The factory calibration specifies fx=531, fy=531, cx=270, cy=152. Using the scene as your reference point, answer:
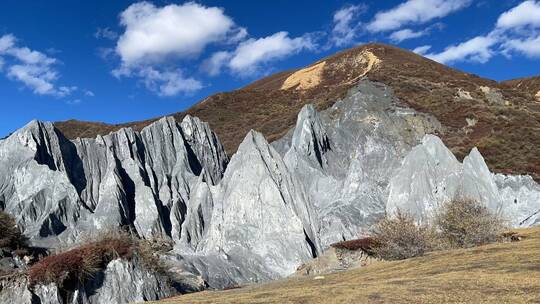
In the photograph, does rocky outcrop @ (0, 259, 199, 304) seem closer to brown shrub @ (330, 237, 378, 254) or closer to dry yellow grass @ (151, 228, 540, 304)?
dry yellow grass @ (151, 228, 540, 304)

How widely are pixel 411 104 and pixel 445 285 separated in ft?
236

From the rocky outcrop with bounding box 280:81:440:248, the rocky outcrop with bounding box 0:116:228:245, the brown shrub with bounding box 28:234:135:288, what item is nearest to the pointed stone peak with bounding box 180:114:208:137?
the rocky outcrop with bounding box 0:116:228:245

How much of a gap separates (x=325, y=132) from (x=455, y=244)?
1345 inches

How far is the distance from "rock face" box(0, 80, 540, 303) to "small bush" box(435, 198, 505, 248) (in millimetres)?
9408

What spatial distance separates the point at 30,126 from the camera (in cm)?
7931

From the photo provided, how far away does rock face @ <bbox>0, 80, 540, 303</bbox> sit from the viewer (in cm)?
6200

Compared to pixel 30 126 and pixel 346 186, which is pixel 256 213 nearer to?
pixel 346 186

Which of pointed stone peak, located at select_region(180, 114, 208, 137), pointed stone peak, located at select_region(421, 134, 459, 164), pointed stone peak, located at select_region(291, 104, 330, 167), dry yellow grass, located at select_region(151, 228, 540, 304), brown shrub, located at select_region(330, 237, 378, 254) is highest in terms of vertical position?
pointed stone peak, located at select_region(180, 114, 208, 137)

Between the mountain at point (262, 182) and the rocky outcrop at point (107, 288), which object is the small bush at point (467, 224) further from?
the rocky outcrop at point (107, 288)

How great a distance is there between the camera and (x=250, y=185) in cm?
6744

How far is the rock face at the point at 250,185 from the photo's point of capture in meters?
62.0

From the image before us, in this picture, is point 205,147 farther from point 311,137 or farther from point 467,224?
point 467,224

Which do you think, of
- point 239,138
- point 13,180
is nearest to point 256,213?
Answer: point 13,180

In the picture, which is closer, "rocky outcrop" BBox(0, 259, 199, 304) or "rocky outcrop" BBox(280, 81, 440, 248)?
"rocky outcrop" BBox(0, 259, 199, 304)
